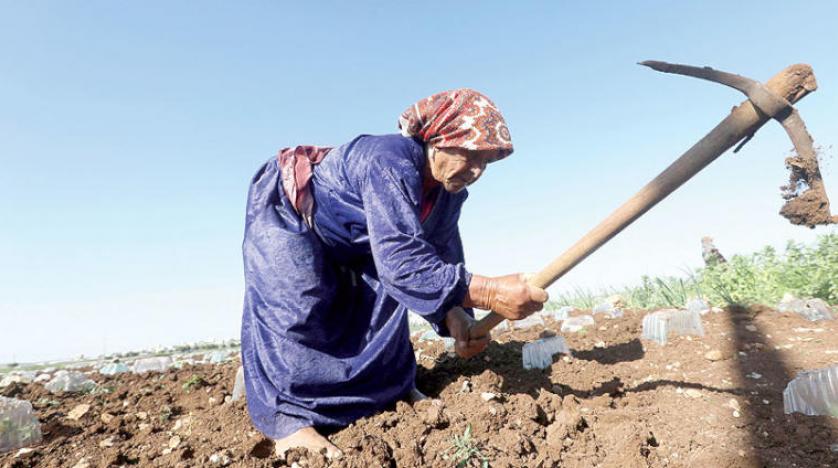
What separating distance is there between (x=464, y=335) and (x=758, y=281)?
3918 mm

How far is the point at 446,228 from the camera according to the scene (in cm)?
258

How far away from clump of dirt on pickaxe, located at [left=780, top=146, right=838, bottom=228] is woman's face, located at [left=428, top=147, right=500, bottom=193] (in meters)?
1.06

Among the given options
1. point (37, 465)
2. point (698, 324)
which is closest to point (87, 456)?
point (37, 465)

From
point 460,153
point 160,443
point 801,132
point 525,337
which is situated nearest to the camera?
point 801,132

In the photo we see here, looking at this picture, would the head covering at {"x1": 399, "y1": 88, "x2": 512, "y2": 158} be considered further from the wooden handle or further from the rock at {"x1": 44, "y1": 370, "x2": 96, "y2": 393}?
the rock at {"x1": 44, "y1": 370, "x2": 96, "y2": 393}

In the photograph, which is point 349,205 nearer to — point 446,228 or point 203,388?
point 446,228

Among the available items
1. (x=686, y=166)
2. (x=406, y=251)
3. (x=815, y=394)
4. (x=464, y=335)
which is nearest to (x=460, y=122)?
(x=406, y=251)

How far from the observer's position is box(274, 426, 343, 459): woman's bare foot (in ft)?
6.32

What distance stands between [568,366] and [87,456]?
2332 millimetres

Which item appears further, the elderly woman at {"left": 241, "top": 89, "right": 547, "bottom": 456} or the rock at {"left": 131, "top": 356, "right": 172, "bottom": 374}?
the rock at {"left": 131, "top": 356, "right": 172, "bottom": 374}

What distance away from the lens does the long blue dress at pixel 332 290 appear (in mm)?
1973

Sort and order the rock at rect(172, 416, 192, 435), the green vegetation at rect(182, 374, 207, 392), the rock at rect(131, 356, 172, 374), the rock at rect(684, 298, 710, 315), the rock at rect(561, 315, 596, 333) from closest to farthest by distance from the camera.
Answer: the rock at rect(172, 416, 192, 435)
the green vegetation at rect(182, 374, 207, 392)
the rock at rect(684, 298, 710, 315)
the rock at rect(561, 315, 596, 333)
the rock at rect(131, 356, 172, 374)

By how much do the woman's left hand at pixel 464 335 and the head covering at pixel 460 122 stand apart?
2.56ft

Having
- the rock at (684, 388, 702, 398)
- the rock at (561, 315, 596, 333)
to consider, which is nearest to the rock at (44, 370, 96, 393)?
the rock at (561, 315, 596, 333)
